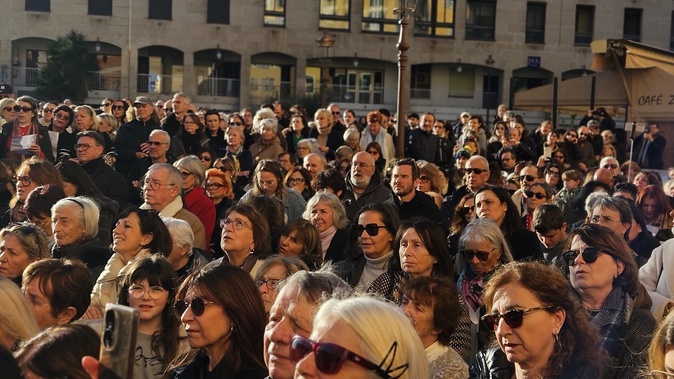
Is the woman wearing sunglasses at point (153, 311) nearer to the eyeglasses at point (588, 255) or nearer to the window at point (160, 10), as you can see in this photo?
the eyeglasses at point (588, 255)

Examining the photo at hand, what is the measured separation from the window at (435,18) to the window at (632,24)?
28.8 feet

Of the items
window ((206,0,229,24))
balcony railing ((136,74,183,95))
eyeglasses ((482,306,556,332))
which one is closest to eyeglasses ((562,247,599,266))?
eyeglasses ((482,306,556,332))

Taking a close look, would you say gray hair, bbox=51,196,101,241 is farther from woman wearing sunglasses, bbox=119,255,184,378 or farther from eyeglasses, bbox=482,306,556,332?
eyeglasses, bbox=482,306,556,332

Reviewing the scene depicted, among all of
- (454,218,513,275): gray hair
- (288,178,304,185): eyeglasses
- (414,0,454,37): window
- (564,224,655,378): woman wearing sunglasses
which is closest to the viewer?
(564,224,655,378): woman wearing sunglasses

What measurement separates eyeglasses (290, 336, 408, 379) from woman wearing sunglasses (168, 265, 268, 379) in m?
1.59

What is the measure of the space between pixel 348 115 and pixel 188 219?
11.1 meters

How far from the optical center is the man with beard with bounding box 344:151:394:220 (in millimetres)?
10648

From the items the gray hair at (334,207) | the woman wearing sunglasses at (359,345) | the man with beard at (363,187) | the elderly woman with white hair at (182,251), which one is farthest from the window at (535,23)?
the woman wearing sunglasses at (359,345)

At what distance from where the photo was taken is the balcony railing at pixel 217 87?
162ft

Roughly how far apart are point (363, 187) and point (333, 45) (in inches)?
1501

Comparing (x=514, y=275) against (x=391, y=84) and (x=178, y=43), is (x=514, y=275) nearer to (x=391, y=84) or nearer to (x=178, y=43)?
(x=178, y=43)

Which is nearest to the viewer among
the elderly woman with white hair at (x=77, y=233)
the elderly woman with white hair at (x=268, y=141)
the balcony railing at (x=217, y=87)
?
the elderly woman with white hair at (x=77, y=233)

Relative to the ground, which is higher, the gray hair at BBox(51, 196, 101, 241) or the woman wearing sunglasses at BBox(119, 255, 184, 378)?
the gray hair at BBox(51, 196, 101, 241)

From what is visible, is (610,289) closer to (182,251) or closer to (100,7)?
(182,251)
